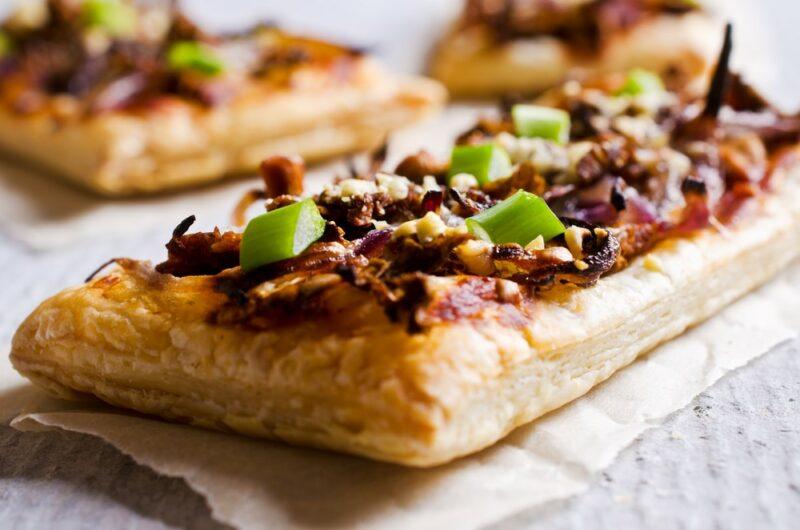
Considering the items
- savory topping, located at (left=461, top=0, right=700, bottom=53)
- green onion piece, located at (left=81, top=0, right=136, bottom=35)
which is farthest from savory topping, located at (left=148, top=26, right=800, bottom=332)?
green onion piece, located at (left=81, top=0, right=136, bottom=35)

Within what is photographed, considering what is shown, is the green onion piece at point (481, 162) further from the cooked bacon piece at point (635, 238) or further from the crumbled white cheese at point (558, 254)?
the crumbled white cheese at point (558, 254)

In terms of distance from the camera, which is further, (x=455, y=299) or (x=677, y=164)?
(x=677, y=164)

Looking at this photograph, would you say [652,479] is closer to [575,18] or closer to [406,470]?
[406,470]

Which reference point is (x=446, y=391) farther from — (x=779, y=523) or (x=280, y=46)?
(x=280, y=46)

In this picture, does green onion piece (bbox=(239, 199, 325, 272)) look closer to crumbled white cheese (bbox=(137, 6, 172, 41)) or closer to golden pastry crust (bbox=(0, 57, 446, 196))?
golden pastry crust (bbox=(0, 57, 446, 196))

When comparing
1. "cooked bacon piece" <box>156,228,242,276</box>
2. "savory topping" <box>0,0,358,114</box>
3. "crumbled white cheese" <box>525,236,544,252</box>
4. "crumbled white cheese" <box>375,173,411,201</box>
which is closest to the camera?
"crumbled white cheese" <box>525,236,544,252</box>

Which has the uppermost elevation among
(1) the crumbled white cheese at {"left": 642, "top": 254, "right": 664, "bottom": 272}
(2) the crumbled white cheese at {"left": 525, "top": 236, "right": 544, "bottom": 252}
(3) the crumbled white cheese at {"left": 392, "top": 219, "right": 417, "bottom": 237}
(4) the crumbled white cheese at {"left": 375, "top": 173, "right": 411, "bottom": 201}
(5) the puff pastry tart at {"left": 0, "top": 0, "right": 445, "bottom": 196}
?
(3) the crumbled white cheese at {"left": 392, "top": 219, "right": 417, "bottom": 237}

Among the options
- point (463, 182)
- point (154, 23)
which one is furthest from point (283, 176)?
point (154, 23)

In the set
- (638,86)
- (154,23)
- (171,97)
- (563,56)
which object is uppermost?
(638,86)
